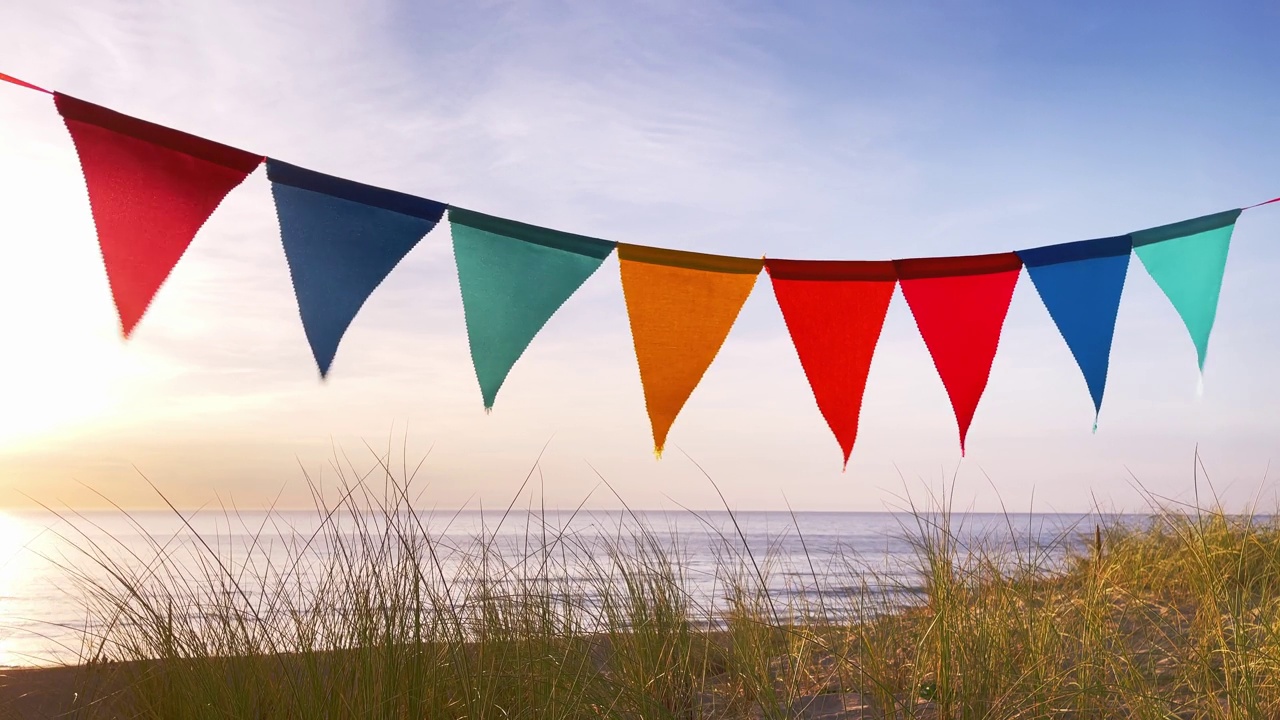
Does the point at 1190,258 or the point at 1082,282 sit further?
the point at 1190,258

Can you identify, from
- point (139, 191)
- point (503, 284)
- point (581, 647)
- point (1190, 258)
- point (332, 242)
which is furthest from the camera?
point (1190, 258)

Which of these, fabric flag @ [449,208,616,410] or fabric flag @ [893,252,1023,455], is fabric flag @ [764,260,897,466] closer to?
fabric flag @ [893,252,1023,455]

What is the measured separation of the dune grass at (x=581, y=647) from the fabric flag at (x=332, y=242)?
638mm

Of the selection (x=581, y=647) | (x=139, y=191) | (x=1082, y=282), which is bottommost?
(x=581, y=647)

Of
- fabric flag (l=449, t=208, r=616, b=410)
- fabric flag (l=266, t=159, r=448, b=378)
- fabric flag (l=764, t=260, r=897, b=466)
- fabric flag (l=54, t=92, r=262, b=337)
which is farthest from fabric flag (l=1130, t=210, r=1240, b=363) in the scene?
fabric flag (l=54, t=92, r=262, b=337)

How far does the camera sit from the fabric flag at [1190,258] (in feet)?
14.6

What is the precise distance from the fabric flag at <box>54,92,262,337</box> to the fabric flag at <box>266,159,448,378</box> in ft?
0.80

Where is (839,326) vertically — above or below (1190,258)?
below

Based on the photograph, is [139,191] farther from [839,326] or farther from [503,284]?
[839,326]

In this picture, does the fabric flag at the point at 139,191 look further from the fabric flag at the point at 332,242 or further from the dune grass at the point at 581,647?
the dune grass at the point at 581,647

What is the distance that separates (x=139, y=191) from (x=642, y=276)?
6.60 feet

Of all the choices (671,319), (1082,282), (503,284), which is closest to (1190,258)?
(1082,282)

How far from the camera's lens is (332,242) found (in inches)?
132

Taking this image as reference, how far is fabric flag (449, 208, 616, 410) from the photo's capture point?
3664 mm
